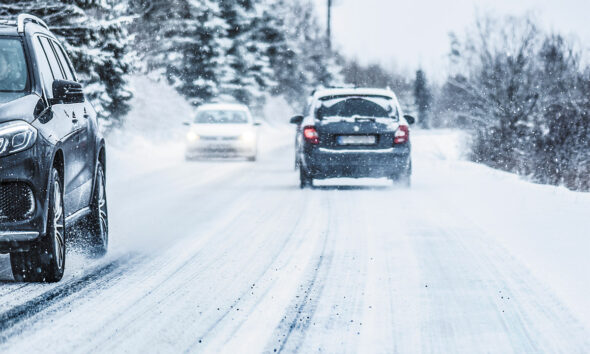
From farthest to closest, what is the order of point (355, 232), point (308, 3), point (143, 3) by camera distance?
point (308, 3) → point (143, 3) → point (355, 232)

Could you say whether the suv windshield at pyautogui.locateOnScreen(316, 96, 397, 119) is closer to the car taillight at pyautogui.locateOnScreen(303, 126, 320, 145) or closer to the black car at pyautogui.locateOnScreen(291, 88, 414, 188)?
the black car at pyautogui.locateOnScreen(291, 88, 414, 188)

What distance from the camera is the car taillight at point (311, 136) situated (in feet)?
55.5

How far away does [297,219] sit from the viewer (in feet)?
40.7

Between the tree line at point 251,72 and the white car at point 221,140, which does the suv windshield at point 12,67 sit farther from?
the white car at point 221,140

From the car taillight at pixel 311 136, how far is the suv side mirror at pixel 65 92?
902 cm

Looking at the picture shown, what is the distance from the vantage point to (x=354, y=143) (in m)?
16.8

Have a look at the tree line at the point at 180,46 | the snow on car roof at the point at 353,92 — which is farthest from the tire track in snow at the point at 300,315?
the tree line at the point at 180,46

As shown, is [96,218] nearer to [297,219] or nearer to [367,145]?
[297,219]

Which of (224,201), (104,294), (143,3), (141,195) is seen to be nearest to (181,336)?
(104,294)

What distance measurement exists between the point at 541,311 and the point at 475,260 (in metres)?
2.40

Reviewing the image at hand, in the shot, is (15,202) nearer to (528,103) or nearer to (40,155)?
(40,155)

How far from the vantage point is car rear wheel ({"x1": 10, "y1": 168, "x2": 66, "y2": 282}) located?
730 cm

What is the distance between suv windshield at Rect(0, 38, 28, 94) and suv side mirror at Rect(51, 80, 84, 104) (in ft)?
0.80

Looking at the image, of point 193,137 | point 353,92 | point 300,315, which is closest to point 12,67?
point 300,315
